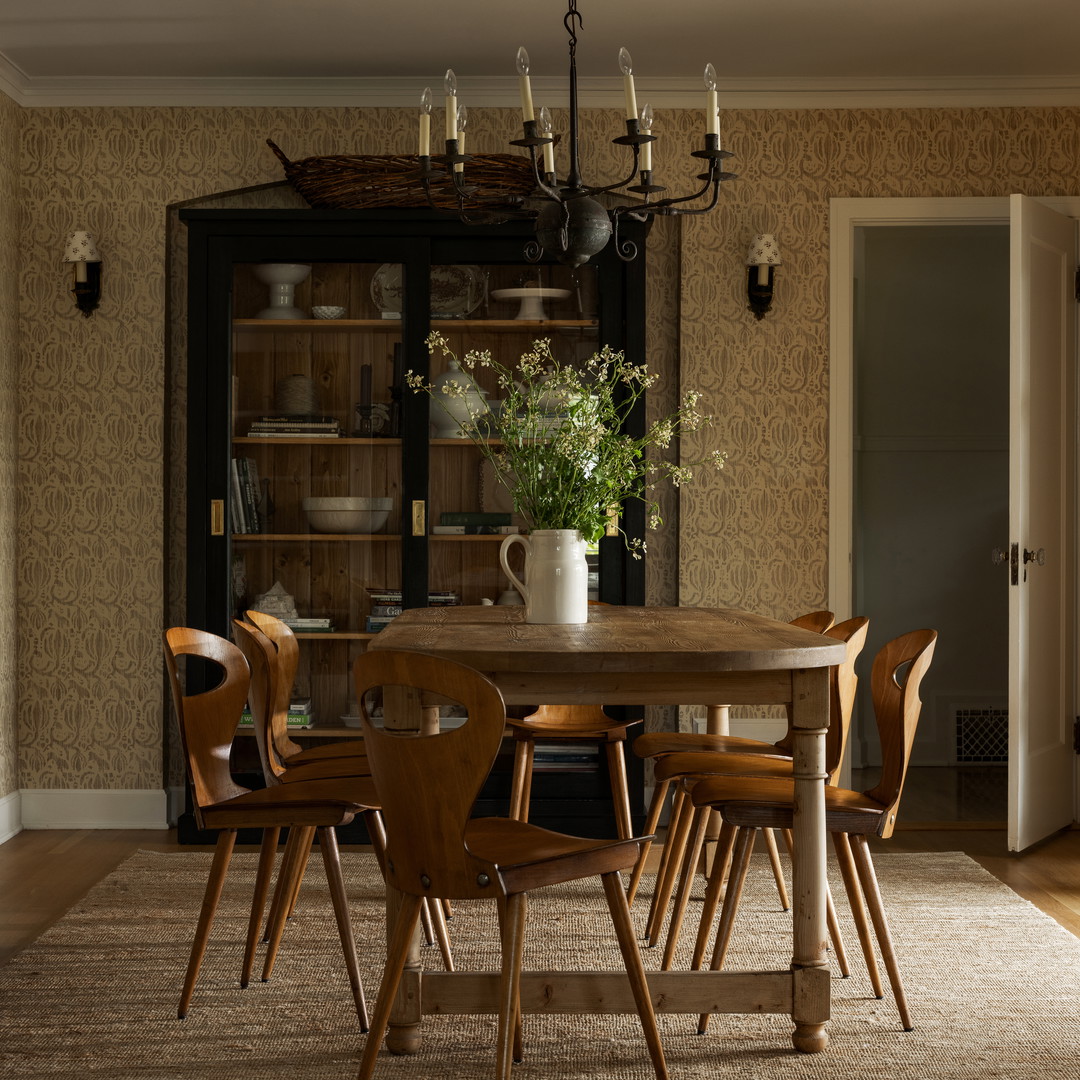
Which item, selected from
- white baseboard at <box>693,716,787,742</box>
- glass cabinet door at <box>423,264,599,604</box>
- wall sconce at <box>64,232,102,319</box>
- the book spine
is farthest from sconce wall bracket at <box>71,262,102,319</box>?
white baseboard at <box>693,716,787,742</box>

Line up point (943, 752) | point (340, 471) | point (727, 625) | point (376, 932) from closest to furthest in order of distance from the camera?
point (727, 625)
point (376, 932)
point (340, 471)
point (943, 752)

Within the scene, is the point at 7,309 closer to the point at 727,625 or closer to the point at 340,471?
the point at 340,471

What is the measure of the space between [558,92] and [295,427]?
5.12 ft

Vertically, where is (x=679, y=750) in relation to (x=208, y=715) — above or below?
below

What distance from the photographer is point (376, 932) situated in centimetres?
298

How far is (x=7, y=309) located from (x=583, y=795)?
2.65m

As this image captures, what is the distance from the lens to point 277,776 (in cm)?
269

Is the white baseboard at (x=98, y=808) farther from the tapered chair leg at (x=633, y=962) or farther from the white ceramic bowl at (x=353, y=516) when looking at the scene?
the tapered chair leg at (x=633, y=962)

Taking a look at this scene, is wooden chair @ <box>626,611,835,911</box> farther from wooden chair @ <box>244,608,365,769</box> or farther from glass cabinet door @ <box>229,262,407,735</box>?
glass cabinet door @ <box>229,262,407,735</box>

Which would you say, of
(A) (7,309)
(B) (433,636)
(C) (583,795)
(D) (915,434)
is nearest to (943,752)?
(D) (915,434)

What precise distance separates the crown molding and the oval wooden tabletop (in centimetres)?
238

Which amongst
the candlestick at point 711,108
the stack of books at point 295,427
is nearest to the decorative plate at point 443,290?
the stack of books at point 295,427

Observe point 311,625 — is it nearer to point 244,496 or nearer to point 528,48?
point 244,496

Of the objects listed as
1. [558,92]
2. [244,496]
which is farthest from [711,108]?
[244,496]
